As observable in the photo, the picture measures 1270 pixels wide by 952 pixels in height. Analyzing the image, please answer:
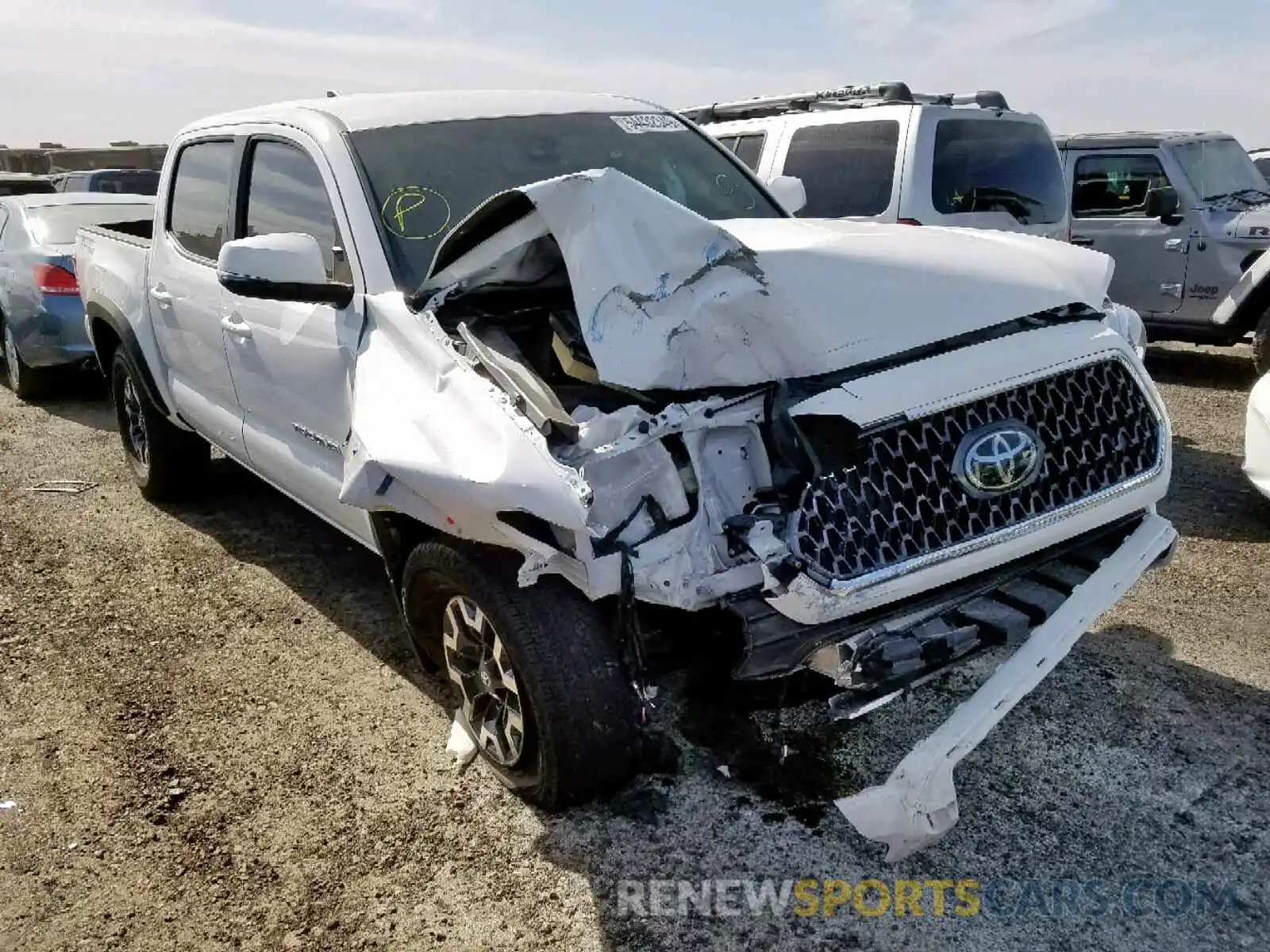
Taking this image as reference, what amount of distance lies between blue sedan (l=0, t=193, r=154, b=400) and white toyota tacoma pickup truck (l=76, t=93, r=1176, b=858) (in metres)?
5.46

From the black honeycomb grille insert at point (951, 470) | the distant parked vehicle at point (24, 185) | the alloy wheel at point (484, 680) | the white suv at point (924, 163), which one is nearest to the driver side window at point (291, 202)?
the alloy wheel at point (484, 680)

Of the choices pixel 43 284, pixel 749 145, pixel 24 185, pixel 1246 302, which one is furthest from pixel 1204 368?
pixel 24 185

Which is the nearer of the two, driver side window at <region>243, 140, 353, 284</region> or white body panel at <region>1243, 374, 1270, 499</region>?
driver side window at <region>243, 140, 353, 284</region>

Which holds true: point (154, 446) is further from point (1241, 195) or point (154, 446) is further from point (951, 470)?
point (1241, 195)

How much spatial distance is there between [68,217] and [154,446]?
3846 millimetres

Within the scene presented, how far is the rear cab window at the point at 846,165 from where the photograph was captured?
641 cm

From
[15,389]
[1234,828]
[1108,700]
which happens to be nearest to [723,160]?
[1108,700]

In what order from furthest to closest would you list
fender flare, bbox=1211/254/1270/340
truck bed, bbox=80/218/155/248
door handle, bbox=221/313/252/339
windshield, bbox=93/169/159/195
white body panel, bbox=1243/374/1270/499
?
windshield, bbox=93/169/159/195 < fender flare, bbox=1211/254/1270/340 < truck bed, bbox=80/218/155/248 < white body panel, bbox=1243/374/1270/499 < door handle, bbox=221/313/252/339

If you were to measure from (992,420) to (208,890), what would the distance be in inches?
92.8

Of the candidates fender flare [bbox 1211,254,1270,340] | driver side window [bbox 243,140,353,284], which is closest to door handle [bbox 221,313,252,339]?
driver side window [bbox 243,140,353,284]

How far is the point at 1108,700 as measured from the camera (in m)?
3.47

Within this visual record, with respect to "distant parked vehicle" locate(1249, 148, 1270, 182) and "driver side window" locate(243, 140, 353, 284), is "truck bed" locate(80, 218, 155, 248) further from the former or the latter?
"distant parked vehicle" locate(1249, 148, 1270, 182)

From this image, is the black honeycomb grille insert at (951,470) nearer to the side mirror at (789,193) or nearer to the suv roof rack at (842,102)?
the side mirror at (789,193)

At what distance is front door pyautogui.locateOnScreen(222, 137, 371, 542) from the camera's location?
3482 mm
